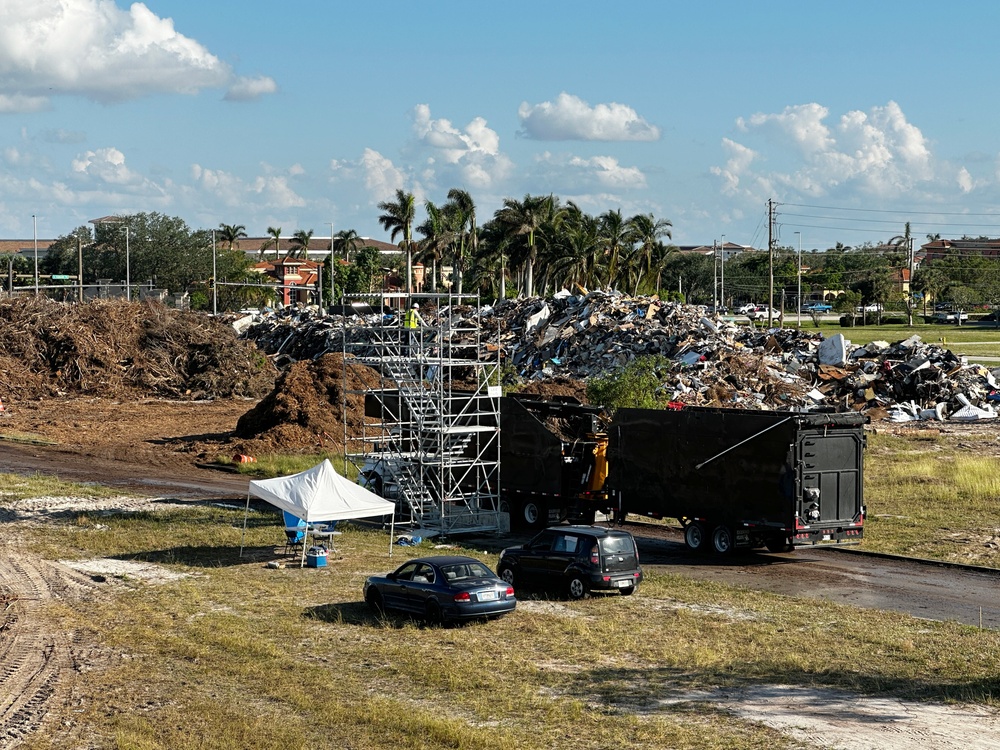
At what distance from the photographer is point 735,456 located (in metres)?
26.6

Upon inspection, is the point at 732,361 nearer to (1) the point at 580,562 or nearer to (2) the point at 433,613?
(1) the point at 580,562

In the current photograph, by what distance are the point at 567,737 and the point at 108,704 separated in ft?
20.9

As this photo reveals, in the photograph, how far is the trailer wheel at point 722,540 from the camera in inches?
1069

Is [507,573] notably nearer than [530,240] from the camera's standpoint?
Yes

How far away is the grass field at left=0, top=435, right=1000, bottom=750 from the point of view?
14.8m

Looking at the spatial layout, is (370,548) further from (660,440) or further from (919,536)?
(919,536)

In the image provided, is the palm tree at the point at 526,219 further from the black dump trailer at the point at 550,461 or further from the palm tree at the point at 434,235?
the black dump trailer at the point at 550,461

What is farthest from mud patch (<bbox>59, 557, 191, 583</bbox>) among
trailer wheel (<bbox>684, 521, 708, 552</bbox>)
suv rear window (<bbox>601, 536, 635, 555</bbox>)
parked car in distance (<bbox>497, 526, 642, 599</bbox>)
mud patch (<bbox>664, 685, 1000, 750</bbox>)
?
mud patch (<bbox>664, 685, 1000, 750</bbox>)

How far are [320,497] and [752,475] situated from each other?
9584 millimetres

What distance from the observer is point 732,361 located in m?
55.9

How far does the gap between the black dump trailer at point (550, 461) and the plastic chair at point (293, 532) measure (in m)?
6.28

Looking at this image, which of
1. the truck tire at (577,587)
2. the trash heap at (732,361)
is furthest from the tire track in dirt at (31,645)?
the trash heap at (732,361)

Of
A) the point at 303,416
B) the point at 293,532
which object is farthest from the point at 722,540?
the point at 303,416

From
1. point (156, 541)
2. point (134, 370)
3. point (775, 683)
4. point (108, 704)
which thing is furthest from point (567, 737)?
point (134, 370)
